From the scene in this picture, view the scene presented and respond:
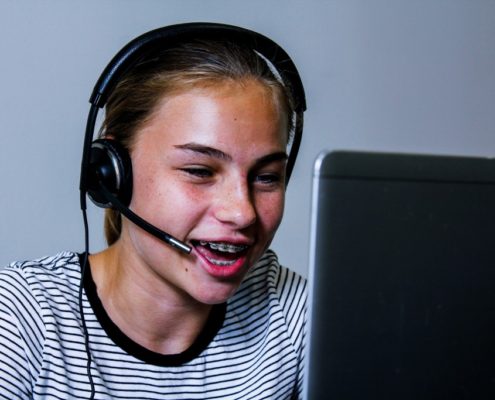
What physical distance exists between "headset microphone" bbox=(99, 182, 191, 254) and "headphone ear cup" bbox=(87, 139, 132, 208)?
1 cm

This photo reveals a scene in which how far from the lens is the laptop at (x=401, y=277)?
21.9 inches

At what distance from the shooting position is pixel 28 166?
157cm

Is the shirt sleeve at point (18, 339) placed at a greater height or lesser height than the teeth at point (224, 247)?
lesser

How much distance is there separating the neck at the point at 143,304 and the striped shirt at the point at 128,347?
0.06 ft

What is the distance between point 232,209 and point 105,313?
27 centimetres

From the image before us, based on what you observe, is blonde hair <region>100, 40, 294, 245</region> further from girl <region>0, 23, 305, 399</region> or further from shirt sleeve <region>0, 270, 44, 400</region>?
shirt sleeve <region>0, 270, 44, 400</region>

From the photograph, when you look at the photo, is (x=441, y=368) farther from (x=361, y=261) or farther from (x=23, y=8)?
(x=23, y=8)

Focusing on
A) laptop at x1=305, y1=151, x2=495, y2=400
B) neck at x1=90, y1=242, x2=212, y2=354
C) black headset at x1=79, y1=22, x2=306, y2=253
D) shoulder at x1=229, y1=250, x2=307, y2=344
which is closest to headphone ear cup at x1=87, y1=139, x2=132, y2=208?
black headset at x1=79, y1=22, x2=306, y2=253

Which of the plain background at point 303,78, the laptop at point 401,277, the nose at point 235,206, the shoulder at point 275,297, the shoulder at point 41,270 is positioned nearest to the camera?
the laptop at point 401,277

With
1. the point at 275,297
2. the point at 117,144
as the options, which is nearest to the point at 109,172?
the point at 117,144

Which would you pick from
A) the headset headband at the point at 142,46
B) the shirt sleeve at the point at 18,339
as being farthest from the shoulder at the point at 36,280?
the headset headband at the point at 142,46

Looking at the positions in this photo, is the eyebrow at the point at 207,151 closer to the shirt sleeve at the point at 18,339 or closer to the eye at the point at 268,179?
the eye at the point at 268,179

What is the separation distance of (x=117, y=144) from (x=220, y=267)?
0.22m

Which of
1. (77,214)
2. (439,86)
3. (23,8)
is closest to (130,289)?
(77,214)
